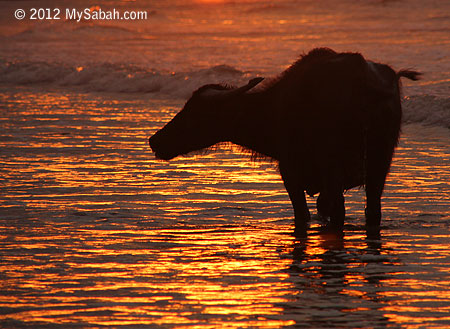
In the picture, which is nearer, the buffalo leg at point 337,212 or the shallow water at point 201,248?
the shallow water at point 201,248

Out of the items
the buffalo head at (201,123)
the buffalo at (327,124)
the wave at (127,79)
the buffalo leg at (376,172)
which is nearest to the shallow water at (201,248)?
the buffalo leg at (376,172)

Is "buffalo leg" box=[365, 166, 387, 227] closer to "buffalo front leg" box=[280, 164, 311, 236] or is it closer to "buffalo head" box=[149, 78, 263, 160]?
"buffalo front leg" box=[280, 164, 311, 236]

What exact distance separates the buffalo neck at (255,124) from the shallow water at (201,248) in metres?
0.74

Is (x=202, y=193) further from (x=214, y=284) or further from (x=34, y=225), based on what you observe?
(x=214, y=284)

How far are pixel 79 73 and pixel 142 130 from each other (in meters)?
15.1

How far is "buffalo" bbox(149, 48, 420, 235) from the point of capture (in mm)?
8859

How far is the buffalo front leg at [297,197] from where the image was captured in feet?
31.4

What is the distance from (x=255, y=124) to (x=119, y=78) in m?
21.1

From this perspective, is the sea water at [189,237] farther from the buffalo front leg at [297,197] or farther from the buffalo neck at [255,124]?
the buffalo neck at [255,124]

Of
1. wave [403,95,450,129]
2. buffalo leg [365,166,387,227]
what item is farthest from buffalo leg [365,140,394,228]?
wave [403,95,450,129]

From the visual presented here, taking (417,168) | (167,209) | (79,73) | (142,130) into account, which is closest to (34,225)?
(167,209)

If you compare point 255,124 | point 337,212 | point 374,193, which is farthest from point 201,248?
Result: point 255,124

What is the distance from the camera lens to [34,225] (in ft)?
31.9

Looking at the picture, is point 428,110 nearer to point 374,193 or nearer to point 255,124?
point 255,124
